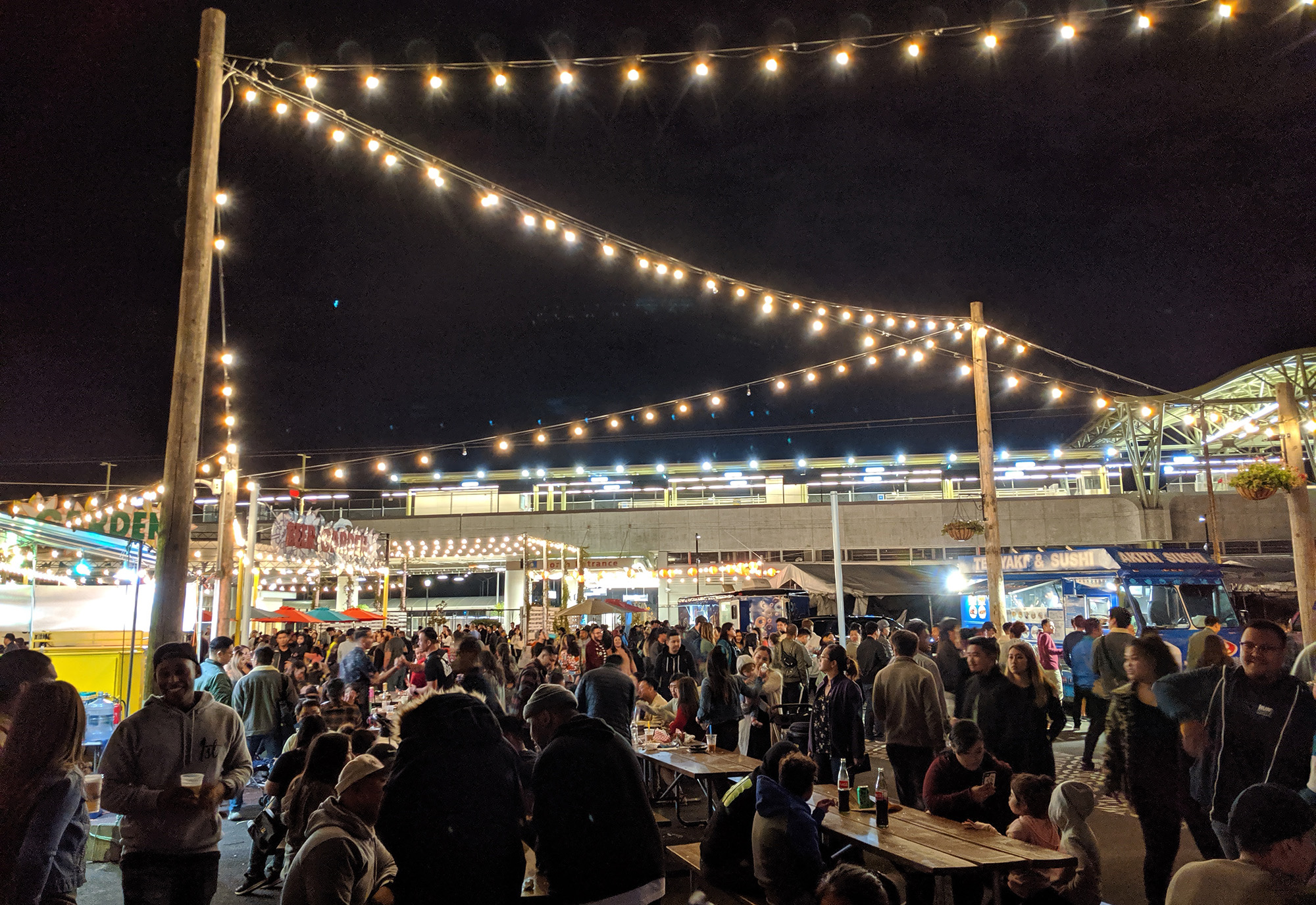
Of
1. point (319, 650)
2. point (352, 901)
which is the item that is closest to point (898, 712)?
point (352, 901)

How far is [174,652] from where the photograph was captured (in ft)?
12.3

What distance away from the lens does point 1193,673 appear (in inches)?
185

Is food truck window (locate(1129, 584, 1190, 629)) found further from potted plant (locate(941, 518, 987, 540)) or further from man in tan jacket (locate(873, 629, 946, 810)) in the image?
man in tan jacket (locate(873, 629, 946, 810))

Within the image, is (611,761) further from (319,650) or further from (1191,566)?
(319,650)

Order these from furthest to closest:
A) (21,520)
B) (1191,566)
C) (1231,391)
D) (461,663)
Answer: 1. (1231,391)
2. (1191,566)
3. (21,520)
4. (461,663)

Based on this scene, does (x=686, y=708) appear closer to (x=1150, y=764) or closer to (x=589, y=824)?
(x=1150, y=764)

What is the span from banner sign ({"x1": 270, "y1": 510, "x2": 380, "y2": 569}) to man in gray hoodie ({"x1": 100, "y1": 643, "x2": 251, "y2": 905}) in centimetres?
1202

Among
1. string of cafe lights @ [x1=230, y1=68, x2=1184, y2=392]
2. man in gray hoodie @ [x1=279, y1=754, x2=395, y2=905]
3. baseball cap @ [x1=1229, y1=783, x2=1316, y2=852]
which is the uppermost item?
string of cafe lights @ [x1=230, y1=68, x2=1184, y2=392]

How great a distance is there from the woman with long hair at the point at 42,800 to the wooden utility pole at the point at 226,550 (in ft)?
38.9

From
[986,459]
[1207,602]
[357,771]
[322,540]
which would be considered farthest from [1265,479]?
[322,540]

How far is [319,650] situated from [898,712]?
1422 centimetres

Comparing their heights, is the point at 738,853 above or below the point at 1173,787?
below

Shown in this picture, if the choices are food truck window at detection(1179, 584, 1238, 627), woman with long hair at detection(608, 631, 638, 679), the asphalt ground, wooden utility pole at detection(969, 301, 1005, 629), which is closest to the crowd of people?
the asphalt ground

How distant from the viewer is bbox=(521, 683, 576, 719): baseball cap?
11.1ft
